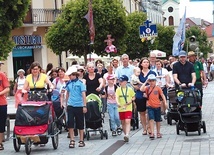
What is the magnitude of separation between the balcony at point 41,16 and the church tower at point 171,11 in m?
109

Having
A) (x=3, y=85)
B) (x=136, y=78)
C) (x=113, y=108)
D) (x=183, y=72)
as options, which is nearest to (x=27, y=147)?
(x=3, y=85)

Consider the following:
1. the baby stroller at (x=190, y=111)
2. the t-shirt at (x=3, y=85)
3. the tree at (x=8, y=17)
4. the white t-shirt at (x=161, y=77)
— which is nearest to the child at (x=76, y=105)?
the t-shirt at (x=3, y=85)

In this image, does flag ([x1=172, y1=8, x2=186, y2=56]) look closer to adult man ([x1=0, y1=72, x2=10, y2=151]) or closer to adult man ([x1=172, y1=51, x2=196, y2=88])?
adult man ([x1=172, y1=51, x2=196, y2=88])

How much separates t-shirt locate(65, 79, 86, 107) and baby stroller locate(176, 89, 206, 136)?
2283 millimetres

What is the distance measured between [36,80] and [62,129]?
3736 mm

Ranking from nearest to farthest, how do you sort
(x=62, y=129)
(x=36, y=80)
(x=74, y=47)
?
(x=36, y=80) < (x=62, y=129) < (x=74, y=47)

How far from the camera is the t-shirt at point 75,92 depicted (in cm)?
1463

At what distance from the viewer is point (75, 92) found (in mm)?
14680

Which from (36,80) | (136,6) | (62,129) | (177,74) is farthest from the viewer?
(136,6)

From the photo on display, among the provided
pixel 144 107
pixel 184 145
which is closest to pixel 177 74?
pixel 144 107

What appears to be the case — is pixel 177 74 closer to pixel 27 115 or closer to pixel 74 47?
pixel 27 115

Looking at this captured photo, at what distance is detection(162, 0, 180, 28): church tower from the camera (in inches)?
5984

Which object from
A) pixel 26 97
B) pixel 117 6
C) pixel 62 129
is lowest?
pixel 62 129

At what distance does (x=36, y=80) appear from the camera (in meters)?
15.1
